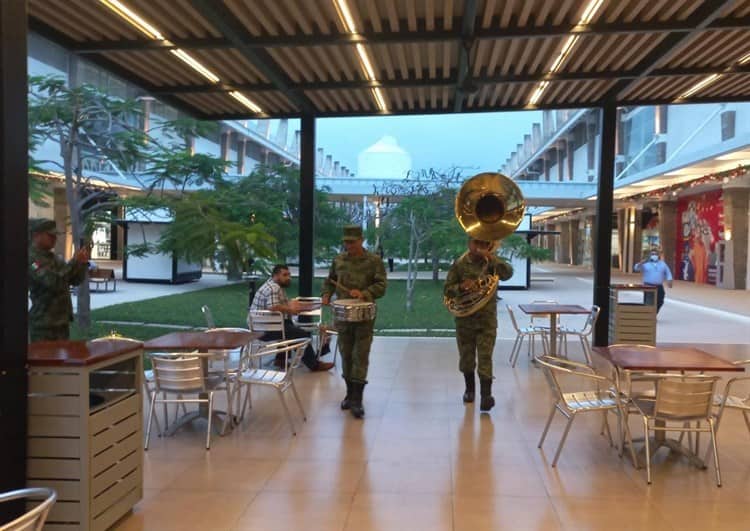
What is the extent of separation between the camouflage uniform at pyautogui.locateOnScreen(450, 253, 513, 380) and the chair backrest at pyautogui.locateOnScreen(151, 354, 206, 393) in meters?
2.38

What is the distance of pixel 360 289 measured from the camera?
5660 millimetres

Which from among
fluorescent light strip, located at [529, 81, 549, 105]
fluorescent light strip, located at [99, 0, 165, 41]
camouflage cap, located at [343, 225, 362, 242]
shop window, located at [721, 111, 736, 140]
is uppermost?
shop window, located at [721, 111, 736, 140]

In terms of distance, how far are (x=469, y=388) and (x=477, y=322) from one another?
75cm

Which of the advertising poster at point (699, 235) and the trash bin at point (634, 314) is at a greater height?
the advertising poster at point (699, 235)

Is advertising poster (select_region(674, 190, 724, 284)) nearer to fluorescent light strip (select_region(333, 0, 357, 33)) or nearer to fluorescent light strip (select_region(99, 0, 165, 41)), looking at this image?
fluorescent light strip (select_region(333, 0, 357, 33))

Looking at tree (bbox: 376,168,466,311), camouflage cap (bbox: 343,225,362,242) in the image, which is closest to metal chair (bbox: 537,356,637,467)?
camouflage cap (bbox: 343,225,362,242)

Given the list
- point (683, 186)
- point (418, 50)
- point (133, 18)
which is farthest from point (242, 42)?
point (683, 186)

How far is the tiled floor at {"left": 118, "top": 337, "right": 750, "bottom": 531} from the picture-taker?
11.2 feet

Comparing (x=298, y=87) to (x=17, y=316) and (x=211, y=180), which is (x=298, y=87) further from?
(x=211, y=180)

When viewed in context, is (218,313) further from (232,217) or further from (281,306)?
(281,306)

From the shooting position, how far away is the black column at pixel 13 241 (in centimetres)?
269

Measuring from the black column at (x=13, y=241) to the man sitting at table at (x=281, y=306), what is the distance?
3.95 meters

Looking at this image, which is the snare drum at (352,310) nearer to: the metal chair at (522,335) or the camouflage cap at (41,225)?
the camouflage cap at (41,225)

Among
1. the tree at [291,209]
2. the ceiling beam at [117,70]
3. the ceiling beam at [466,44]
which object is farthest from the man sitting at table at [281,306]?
the tree at [291,209]
